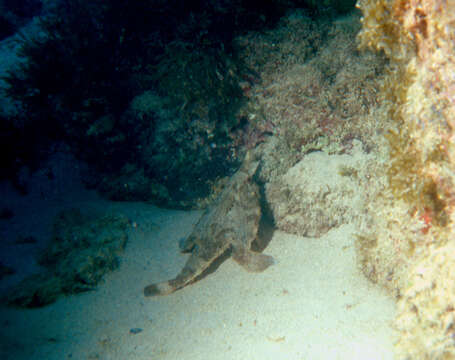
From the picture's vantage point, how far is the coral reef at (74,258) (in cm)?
411

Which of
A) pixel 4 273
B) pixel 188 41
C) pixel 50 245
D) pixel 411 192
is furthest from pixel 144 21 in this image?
pixel 411 192

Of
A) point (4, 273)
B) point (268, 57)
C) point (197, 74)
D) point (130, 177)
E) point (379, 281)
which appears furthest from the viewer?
point (130, 177)

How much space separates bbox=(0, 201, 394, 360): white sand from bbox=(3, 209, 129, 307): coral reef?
20 centimetres

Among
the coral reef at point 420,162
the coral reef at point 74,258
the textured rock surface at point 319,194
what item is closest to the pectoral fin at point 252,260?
the textured rock surface at point 319,194

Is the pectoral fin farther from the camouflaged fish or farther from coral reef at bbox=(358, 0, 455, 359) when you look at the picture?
coral reef at bbox=(358, 0, 455, 359)

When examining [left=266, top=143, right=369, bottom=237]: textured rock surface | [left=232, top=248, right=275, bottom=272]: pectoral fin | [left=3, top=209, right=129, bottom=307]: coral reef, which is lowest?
[left=3, top=209, right=129, bottom=307]: coral reef

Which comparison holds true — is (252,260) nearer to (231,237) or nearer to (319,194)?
(231,237)

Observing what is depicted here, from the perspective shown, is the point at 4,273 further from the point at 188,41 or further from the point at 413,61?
the point at 413,61

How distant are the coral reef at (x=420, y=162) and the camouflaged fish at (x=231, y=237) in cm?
183

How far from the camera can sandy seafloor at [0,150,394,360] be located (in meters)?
2.49

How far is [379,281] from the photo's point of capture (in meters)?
2.76

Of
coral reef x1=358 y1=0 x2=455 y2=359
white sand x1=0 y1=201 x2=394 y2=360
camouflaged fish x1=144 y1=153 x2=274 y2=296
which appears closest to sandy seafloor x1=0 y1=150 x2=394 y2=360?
white sand x1=0 y1=201 x2=394 y2=360

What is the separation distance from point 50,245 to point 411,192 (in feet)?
20.1

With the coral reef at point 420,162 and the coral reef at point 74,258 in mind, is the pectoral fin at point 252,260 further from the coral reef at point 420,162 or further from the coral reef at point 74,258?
the coral reef at point 74,258
